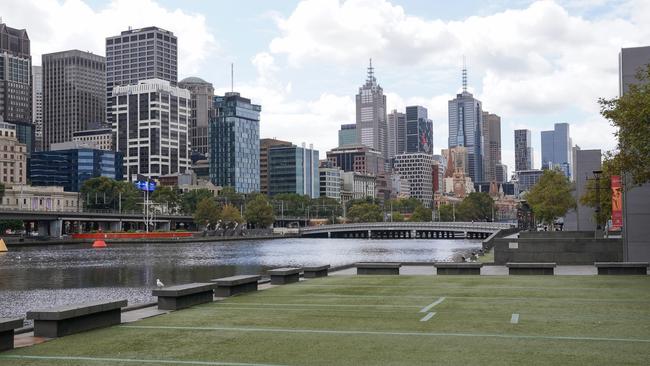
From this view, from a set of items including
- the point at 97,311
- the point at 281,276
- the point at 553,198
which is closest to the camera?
the point at 97,311

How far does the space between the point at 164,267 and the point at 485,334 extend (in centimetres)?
6949

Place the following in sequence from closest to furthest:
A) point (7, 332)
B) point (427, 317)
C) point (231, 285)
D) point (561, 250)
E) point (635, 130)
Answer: point (7, 332)
point (427, 317)
point (231, 285)
point (635, 130)
point (561, 250)

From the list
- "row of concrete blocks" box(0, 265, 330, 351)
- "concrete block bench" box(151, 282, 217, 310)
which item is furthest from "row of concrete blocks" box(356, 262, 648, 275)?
"concrete block bench" box(151, 282, 217, 310)

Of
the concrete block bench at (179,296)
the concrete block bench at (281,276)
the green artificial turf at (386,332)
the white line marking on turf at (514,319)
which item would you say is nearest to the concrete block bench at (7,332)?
the green artificial turf at (386,332)

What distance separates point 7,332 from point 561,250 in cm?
3622

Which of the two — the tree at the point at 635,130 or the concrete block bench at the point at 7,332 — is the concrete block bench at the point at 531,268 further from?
the concrete block bench at the point at 7,332

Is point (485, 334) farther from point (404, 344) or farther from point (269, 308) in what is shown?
point (269, 308)

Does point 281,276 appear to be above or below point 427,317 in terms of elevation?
above

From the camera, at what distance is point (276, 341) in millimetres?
17328

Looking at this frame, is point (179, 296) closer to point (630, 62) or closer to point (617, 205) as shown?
point (630, 62)

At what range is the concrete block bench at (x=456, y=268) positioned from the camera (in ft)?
123

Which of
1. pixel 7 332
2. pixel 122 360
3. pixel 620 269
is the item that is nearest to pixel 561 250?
pixel 620 269

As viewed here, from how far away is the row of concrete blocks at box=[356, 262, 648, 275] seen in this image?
3559 cm

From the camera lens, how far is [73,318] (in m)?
19.1
